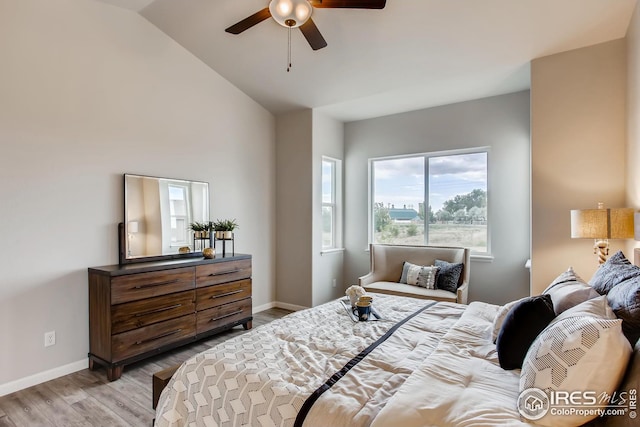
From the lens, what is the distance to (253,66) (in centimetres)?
399

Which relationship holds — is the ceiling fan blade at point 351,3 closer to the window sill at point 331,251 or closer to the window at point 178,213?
the window at point 178,213

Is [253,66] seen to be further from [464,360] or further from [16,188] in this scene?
[464,360]

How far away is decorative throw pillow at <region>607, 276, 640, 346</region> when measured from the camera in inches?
50.0

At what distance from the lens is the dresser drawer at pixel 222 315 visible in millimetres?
3451

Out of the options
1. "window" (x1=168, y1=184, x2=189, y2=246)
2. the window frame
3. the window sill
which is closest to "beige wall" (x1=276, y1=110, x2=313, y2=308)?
the window sill

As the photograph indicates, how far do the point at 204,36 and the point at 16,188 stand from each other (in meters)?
2.27

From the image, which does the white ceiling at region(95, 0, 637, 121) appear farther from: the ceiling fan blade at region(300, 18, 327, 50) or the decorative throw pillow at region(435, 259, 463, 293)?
the decorative throw pillow at region(435, 259, 463, 293)

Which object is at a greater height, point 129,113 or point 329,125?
point 329,125

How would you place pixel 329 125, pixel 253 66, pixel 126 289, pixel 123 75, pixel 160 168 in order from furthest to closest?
pixel 329 125, pixel 253 66, pixel 160 168, pixel 123 75, pixel 126 289

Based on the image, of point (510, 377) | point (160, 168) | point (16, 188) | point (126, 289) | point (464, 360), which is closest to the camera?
point (510, 377)

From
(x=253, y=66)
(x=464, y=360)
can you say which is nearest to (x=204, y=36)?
(x=253, y=66)

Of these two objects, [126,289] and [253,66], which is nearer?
[126,289]

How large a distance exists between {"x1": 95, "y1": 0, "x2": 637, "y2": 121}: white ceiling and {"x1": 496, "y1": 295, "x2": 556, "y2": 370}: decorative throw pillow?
2518mm

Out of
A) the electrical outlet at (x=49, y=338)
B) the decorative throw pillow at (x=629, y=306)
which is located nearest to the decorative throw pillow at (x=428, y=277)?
the decorative throw pillow at (x=629, y=306)
